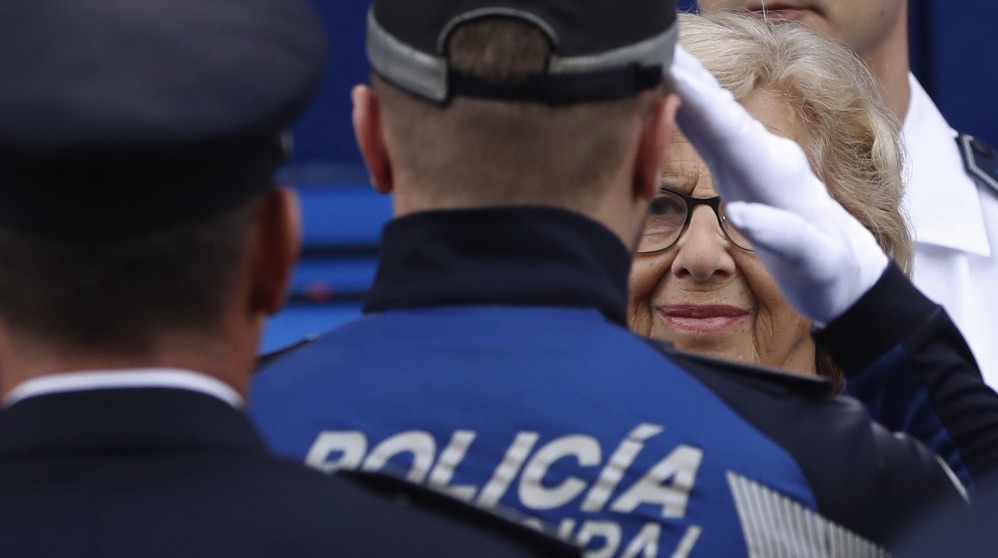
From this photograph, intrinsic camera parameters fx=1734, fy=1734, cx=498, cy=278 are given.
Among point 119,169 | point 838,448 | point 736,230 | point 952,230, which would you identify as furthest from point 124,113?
point 952,230

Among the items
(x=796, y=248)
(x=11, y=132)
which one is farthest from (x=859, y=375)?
(x=11, y=132)

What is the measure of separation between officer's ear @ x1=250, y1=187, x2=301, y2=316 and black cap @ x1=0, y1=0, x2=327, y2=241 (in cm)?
4

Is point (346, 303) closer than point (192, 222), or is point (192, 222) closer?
point (192, 222)

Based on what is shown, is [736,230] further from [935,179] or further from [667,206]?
[935,179]

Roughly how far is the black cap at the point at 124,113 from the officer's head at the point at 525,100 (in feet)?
1.12

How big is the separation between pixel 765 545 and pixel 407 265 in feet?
1.30

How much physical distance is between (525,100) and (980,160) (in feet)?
6.72

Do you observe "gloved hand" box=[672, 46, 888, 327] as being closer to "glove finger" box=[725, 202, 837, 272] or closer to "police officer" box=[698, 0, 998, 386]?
"glove finger" box=[725, 202, 837, 272]

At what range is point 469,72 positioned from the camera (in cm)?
149

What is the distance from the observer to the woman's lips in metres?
2.38

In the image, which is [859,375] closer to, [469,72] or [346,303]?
[469,72]

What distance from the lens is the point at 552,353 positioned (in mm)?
1460

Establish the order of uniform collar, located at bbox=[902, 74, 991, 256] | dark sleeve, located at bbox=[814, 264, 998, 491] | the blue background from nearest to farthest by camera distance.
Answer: dark sleeve, located at bbox=[814, 264, 998, 491], uniform collar, located at bbox=[902, 74, 991, 256], the blue background

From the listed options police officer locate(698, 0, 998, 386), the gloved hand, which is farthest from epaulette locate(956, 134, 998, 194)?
the gloved hand
